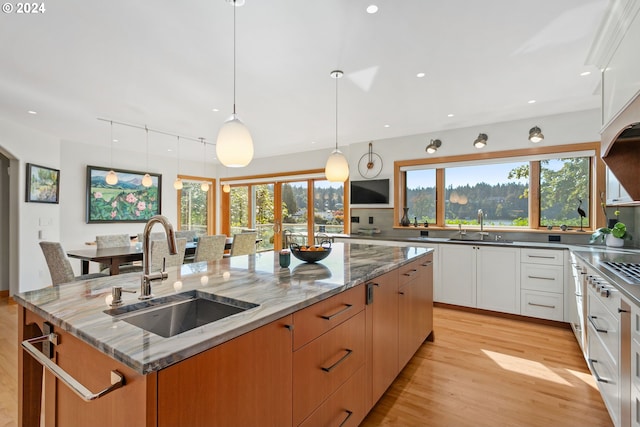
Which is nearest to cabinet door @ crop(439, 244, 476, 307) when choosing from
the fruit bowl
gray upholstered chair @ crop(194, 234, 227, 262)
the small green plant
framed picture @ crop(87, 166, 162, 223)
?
the small green plant

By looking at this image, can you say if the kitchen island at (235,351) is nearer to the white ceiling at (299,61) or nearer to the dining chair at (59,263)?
the white ceiling at (299,61)

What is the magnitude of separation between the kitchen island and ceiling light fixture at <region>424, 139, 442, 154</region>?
2869 millimetres

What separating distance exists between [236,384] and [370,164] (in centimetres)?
471

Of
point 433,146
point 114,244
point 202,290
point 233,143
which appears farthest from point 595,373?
point 114,244

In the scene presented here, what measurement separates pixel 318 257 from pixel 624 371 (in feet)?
5.78

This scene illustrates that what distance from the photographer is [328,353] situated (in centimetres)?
148

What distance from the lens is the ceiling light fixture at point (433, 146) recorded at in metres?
4.57

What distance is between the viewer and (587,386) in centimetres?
231

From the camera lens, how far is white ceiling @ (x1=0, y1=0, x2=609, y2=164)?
195cm

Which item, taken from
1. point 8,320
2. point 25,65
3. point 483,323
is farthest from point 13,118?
point 483,323

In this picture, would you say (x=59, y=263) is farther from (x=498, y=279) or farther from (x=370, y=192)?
(x=498, y=279)

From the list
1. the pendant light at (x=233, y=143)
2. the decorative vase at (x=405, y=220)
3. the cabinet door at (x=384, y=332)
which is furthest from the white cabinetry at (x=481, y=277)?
the pendant light at (x=233, y=143)

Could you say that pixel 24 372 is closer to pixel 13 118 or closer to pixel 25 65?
pixel 25 65

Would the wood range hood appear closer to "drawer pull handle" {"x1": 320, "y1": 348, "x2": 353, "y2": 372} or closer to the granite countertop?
the granite countertop
